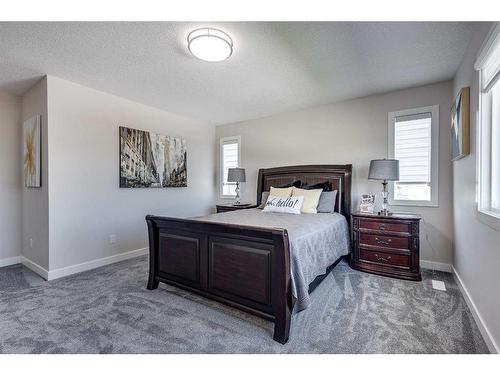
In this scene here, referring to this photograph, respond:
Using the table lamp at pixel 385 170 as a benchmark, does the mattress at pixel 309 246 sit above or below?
below

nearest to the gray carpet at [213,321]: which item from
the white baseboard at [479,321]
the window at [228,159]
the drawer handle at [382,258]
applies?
the white baseboard at [479,321]

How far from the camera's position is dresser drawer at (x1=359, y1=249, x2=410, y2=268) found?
289 centimetres

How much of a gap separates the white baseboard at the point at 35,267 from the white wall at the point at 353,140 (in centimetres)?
316

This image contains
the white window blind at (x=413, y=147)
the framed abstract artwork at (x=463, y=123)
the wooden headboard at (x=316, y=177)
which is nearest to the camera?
the framed abstract artwork at (x=463, y=123)

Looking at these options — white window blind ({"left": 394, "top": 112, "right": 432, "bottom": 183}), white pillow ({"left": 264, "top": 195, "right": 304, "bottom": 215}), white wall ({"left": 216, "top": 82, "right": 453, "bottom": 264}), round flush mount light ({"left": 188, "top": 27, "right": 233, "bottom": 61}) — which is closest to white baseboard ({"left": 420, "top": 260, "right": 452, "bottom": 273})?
white wall ({"left": 216, "top": 82, "right": 453, "bottom": 264})

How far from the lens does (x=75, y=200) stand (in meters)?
3.18

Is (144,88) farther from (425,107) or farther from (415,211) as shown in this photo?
(415,211)

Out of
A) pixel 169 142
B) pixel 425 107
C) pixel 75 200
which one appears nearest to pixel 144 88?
pixel 169 142

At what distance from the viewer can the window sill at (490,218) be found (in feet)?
5.05

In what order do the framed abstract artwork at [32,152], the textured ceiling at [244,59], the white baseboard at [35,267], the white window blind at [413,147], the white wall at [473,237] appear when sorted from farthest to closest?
the white window blind at [413,147] < the framed abstract artwork at [32,152] < the white baseboard at [35,267] < the textured ceiling at [244,59] < the white wall at [473,237]

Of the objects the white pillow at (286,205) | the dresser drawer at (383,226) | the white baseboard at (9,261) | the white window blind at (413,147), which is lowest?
the white baseboard at (9,261)

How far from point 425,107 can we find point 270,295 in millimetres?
3125

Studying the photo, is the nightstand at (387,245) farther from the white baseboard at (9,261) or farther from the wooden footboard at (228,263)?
the white baseboard at (9,261)
